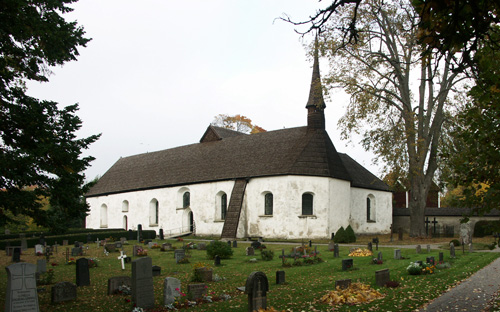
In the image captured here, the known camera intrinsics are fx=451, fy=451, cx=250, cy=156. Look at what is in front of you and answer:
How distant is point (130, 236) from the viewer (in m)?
33.4

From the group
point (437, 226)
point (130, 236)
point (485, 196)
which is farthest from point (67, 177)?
point (437, 226)

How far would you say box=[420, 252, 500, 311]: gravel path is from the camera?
9633 mm

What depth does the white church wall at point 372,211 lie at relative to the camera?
36.7 meters

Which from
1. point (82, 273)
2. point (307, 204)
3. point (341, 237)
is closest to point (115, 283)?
point (82, 273)

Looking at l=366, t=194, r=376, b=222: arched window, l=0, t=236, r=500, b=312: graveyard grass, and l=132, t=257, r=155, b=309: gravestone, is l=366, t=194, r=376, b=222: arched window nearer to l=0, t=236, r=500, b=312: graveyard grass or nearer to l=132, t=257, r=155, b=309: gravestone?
l=0, t=236, r=500, b=312: graveyard grass

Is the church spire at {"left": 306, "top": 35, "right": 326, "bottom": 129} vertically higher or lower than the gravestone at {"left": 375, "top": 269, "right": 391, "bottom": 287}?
higher

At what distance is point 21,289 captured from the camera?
30.7ft

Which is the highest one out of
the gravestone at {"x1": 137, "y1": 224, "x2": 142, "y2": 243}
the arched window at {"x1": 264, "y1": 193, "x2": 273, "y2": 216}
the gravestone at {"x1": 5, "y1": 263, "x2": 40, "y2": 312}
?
the arched window at {"x1": 264, "y1": 193, "x2": 273, "y2": 216}

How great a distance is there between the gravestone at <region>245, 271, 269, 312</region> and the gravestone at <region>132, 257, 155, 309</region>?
330 centimetres

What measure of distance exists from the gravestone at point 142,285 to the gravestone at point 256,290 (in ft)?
10.8

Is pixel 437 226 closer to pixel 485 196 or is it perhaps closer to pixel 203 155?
pixel 203 155

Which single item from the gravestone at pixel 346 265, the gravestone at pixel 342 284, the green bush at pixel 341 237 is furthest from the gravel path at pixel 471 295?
the green bush at pixel 341 237

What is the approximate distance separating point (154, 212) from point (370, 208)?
769 inches

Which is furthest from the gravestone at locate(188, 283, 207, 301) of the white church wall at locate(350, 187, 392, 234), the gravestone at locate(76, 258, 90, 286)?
the white church wall at locate(350, 187, 392, 234)
